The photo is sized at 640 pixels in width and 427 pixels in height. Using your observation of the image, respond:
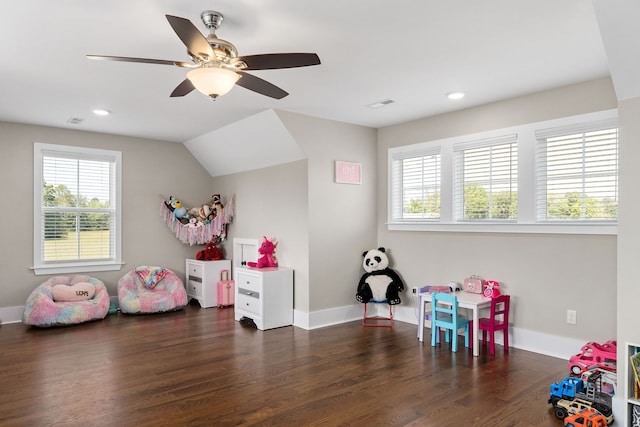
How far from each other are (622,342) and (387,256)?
2944 millimetres

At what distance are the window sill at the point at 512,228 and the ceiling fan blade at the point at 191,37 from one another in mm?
3211

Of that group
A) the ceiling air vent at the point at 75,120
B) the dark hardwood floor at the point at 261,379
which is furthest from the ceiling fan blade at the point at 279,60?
the ceiling air vent at the point at 75,120

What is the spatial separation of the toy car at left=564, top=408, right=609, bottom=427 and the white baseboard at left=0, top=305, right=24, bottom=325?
19.0ft

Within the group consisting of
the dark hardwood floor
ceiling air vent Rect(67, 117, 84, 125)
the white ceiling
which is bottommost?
the dark hardwood floor

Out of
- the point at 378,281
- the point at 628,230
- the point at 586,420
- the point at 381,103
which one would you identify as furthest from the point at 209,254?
the point at 628,230

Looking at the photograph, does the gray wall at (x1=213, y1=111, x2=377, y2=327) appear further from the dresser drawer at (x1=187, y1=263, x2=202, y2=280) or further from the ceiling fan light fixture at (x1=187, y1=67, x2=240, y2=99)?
the ceiling fan light fixture at (x1=187, y1=67, x2=240, y2=99)

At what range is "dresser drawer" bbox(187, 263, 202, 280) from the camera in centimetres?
621

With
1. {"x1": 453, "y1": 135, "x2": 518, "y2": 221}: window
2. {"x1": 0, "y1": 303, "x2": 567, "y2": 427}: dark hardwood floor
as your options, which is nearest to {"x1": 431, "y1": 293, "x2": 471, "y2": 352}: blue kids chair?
{"x1": 0, "y1": 303, "x2": 567, "y2": 427}: dark hardwood floor

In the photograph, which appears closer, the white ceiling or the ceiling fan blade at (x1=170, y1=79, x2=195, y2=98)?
the white ceiling

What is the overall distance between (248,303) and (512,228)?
9.91 ft

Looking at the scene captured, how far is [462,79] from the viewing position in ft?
11.8

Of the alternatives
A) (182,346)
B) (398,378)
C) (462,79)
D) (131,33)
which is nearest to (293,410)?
(398,378)

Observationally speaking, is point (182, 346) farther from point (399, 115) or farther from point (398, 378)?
point (399, 115)

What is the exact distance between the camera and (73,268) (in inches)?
223
